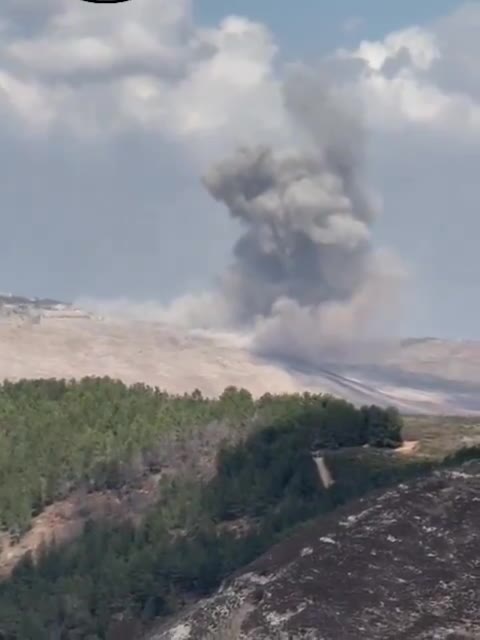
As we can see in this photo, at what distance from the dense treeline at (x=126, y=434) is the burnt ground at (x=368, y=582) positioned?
119 meters

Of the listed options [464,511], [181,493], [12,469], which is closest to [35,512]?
[12,469]

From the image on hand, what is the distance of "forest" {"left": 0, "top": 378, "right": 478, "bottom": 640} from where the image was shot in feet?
315

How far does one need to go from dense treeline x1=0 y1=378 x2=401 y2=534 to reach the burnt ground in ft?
390

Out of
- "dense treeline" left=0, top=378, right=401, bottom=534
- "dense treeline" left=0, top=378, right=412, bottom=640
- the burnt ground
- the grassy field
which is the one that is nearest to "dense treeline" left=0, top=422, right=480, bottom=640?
"dense treeline" left=0, top=378, right=412, bottom=640

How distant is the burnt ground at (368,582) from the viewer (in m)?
15.6

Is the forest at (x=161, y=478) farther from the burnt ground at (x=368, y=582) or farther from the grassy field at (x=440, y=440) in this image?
the burnt ground at (x=368, y=582)

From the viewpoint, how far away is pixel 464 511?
17.7 m

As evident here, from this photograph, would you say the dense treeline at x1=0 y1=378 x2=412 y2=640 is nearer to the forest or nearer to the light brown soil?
the forest

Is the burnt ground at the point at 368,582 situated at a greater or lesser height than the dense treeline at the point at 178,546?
greater

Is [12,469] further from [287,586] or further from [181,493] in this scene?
[287,586]

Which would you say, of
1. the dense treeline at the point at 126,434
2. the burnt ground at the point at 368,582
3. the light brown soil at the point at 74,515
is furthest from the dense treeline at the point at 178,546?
the burnt ground at the point at 368,582

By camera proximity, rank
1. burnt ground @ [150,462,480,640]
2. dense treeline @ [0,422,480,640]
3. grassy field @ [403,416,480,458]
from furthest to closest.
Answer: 1. grassy field @ [403,416,480,458]
2. dense treeline @ [0,422,480,640]
3. burnt ground @ [150,462,480,640]

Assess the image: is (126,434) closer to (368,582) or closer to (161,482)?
(161,482)

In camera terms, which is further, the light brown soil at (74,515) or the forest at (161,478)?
the light brown soil at (74,515)
